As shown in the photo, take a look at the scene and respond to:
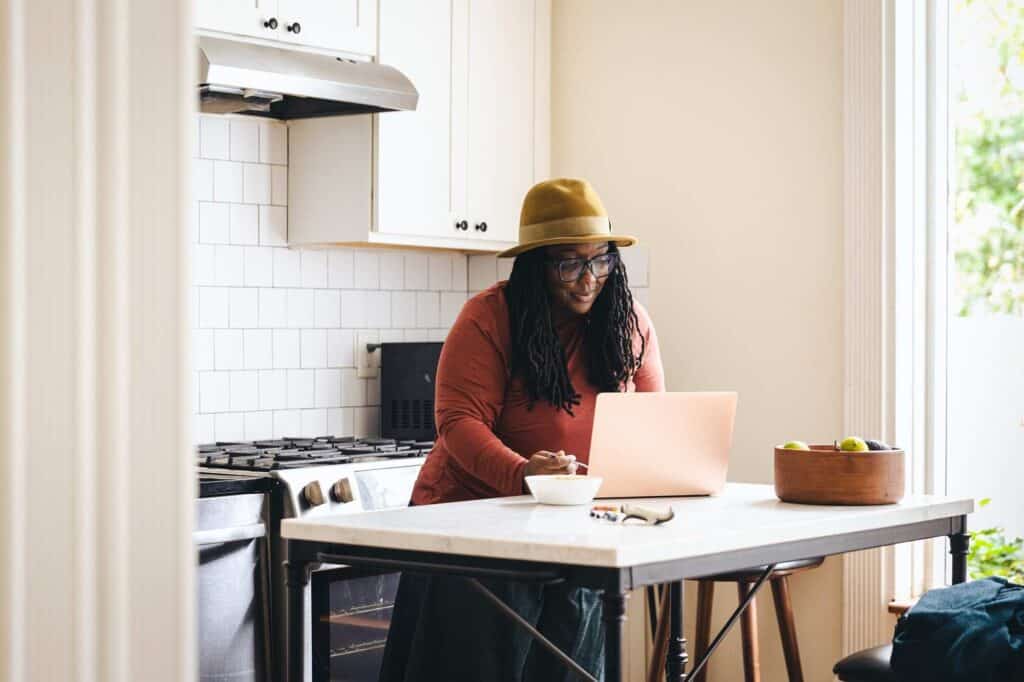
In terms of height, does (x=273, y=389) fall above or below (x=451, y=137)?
below

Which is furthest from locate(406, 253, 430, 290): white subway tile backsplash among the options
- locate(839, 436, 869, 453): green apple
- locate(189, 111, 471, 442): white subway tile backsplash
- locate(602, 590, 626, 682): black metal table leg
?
locate(602, 590, 626, 682): black metal table leg

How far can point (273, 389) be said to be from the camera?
14.0 ft

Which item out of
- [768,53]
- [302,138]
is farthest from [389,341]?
[768,53]

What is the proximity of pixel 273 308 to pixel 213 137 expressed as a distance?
56 centimetres

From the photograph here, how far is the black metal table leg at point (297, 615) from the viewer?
2416mm

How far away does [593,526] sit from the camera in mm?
2258

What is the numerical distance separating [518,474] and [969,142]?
1966 millimetres

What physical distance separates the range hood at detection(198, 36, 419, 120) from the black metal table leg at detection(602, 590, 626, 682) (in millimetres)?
2044

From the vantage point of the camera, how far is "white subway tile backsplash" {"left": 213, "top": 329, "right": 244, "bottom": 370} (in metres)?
4.11

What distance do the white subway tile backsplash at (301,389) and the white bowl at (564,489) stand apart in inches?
74.4

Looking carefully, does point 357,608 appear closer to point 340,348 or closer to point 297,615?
point 340,348

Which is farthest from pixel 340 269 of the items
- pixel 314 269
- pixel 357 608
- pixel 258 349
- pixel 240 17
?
pixel 357 608

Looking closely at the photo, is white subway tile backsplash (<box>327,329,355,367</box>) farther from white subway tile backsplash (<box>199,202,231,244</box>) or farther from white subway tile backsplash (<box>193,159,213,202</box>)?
white subway tile backsplash (<box>193,159,213,202</box>)

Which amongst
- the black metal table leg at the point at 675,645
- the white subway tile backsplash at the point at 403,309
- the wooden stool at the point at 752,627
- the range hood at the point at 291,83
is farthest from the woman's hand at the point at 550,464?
the white subway tile backsplash at the point at 403,309
